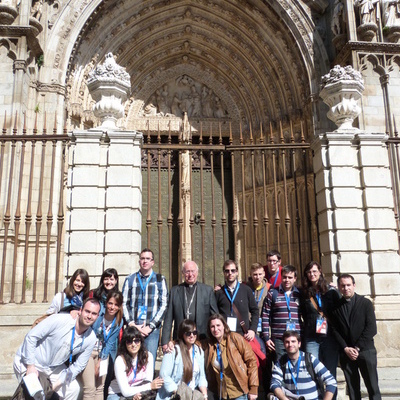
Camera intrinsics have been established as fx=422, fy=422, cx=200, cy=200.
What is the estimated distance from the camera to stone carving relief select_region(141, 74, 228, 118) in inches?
517

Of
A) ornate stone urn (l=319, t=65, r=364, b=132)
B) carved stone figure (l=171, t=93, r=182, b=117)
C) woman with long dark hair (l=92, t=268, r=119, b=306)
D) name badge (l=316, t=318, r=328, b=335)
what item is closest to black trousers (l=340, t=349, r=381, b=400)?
name badge (l=316, t=318, r=328, b=335)

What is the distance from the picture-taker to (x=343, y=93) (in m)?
6.38

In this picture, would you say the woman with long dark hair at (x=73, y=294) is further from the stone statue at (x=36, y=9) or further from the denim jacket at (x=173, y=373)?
the stone statue at (x=36, y=9)

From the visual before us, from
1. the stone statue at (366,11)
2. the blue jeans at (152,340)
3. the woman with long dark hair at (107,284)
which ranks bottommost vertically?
the blue jeans at (152,340)

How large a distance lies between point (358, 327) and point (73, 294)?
9.20ft

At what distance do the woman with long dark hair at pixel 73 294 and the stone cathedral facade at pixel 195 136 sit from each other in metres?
1.49

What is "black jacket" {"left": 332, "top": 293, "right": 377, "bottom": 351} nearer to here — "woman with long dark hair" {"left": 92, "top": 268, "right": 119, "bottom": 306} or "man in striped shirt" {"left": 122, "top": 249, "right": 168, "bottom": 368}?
"man in striped shirt" {"left": 122, "top": 249, "right": 168, "bottom": 368}

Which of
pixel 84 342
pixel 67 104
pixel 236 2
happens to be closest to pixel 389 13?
pixel 236 2

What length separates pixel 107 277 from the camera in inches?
171

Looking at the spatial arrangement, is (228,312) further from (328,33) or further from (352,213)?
(328,33)

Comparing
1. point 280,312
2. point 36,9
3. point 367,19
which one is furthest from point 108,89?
point 367,19

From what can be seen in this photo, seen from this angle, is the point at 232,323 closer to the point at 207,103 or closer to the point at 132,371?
the point at 132,371

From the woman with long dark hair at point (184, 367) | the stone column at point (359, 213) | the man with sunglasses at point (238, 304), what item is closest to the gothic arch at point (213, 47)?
the stone column at point (359, 213)

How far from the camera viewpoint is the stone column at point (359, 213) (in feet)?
19.4
